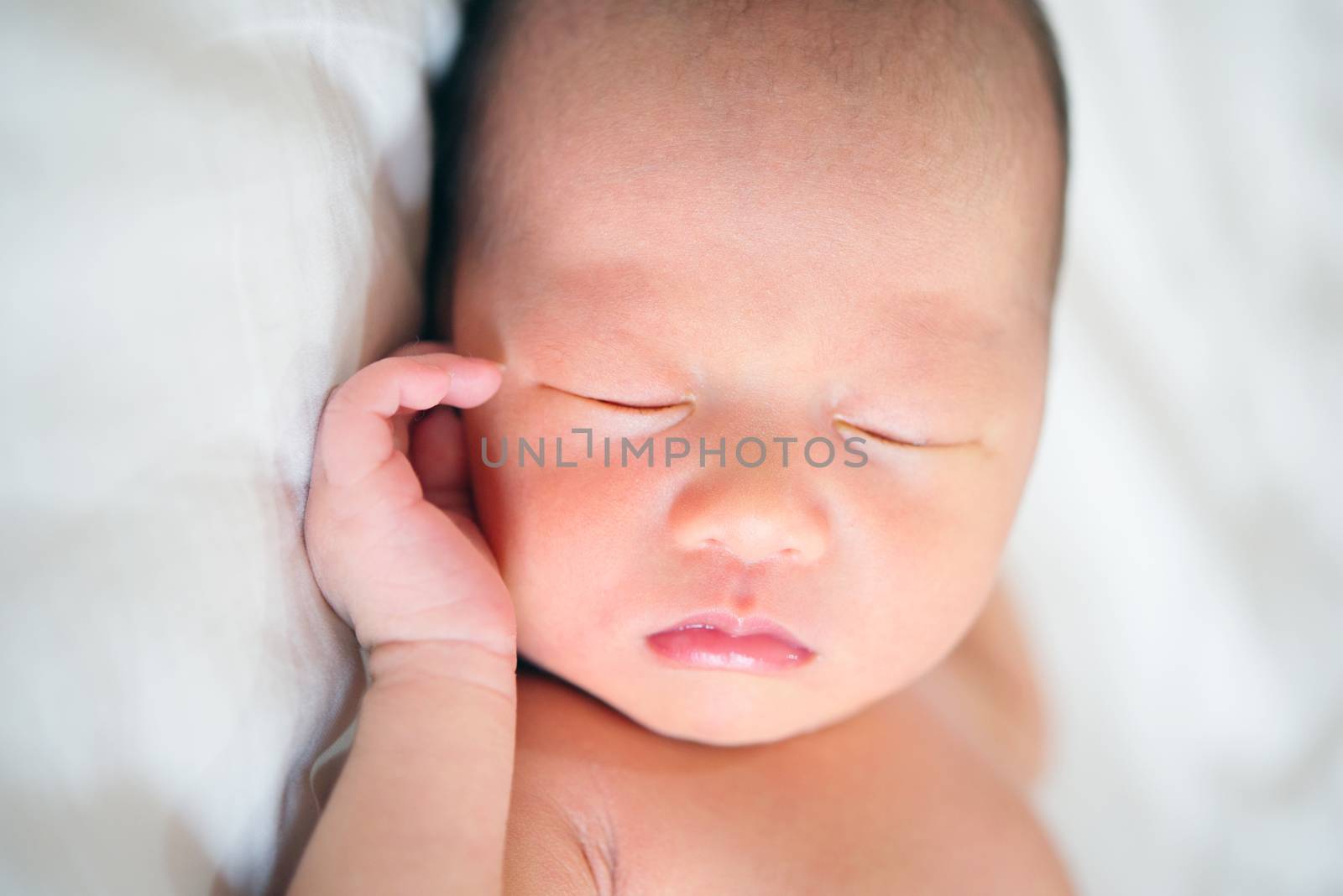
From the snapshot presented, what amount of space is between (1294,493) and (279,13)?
1.36 meters

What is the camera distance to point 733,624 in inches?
36.6

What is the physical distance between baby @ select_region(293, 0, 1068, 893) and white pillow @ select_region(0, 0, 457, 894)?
63 millimetres

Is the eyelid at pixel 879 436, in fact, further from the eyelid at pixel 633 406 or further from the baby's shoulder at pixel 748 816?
the baby's shoulder at pixel 748 816

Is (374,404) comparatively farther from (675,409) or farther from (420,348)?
(675,409)

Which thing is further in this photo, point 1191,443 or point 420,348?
point 1191,443

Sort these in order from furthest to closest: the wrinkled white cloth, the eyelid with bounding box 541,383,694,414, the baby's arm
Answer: the wrinkled white cloth < the eyelid with bounding box 541,383,694,414 < the baby's arm

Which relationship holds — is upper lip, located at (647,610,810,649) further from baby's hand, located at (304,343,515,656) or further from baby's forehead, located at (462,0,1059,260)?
baby's forehead, located at (462,0,1059,260)

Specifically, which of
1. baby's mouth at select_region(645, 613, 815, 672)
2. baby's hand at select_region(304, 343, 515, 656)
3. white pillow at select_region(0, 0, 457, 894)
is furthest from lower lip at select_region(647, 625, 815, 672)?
white pillow at select_region(0, 0, 457, 894)

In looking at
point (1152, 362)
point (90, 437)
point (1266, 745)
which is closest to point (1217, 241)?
point (1152, 362)

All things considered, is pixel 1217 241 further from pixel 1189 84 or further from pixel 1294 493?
pixel 1294 493

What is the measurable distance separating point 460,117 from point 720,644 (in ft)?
1.99

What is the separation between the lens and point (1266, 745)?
1402 millimetres

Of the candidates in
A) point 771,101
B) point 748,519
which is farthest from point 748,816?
point 771,101

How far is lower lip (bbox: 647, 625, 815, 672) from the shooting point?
943 millimetres
